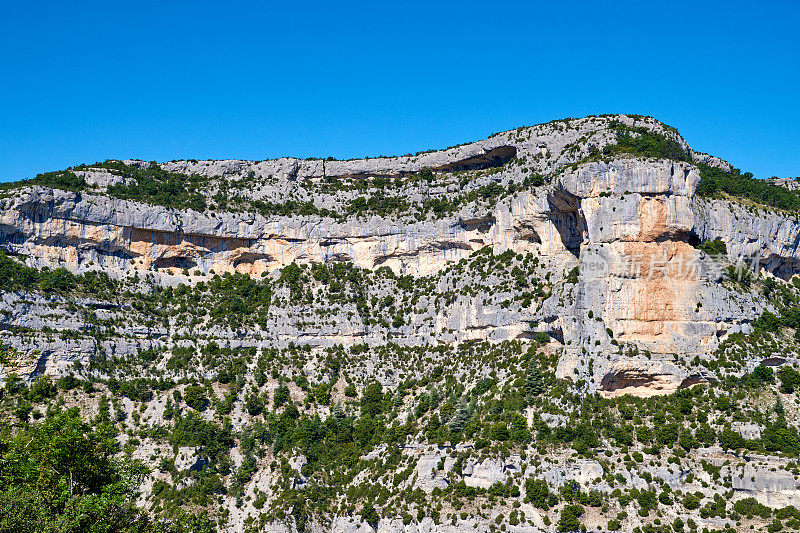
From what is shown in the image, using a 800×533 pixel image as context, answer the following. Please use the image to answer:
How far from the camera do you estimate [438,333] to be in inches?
3536

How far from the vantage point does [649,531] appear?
197 ft

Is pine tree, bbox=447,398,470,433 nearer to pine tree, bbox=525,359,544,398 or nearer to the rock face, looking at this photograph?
pine tree, bbox=525,359,544,398

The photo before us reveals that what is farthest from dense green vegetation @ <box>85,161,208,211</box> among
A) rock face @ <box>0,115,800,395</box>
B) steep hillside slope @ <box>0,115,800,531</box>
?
rock face @ <box>0,115,800,395</box>

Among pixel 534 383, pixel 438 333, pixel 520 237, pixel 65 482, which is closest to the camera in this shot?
pixel 65 482

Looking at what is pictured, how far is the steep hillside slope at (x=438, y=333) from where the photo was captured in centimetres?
6625

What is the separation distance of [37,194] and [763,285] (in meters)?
76.4

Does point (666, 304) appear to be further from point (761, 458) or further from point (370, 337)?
point (370, 337)

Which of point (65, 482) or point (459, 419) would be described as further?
point (459, 419)

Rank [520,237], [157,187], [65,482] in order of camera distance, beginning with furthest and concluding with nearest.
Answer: [157,187] < [520,237] < [65,482]

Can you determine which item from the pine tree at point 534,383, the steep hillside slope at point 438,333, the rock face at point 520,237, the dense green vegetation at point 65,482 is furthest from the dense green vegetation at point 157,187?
the dense green vegetation at point 65,482

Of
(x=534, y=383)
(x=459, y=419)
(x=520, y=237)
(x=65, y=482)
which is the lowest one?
(x=65, y=482)

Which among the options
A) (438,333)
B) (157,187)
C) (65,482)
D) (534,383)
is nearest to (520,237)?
(438,333)

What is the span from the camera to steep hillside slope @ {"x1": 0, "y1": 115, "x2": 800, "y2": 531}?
217 ft

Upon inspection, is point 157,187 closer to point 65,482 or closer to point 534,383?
point 534,383
